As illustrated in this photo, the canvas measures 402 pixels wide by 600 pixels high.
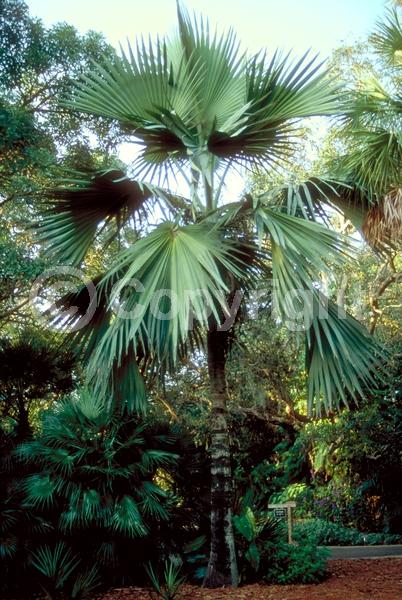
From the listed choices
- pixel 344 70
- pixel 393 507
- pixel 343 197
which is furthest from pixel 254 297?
pixel 344 70

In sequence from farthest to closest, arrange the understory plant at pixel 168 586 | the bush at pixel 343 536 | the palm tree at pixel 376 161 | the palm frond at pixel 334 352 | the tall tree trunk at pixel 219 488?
the bush at pixel 343 536
the palm tree at pixel 376 161
the tall tree trunk at pixel 219 488
the palm frond at pixel 334 352
the understory plant at pixel 168 586

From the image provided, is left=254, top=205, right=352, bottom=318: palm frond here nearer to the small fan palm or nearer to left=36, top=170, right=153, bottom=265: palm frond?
left=36, top=170, right=153, bottom=265: palm frond

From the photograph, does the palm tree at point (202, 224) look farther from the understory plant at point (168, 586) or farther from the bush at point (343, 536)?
the bush at point (343, 536)

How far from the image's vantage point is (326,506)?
14.6 meters

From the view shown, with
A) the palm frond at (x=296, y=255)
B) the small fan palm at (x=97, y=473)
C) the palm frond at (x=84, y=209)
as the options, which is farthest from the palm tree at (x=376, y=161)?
the small fan palm at (x=97, y=473)

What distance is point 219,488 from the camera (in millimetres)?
6902

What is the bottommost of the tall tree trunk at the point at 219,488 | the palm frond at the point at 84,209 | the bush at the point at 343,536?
the bush at the point at 343,536

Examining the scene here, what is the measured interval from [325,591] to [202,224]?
13.1ft

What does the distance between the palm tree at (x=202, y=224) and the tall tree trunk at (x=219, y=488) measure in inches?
0.5

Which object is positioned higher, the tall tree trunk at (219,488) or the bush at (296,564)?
the tall tree trunk at (219,488)

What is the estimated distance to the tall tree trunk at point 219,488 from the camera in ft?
22.1

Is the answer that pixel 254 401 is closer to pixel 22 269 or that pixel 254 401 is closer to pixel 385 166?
pixel 22 269

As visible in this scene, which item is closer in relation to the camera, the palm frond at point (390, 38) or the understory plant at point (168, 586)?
the understory plant at point (168, 586)

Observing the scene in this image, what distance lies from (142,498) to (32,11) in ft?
28.7
